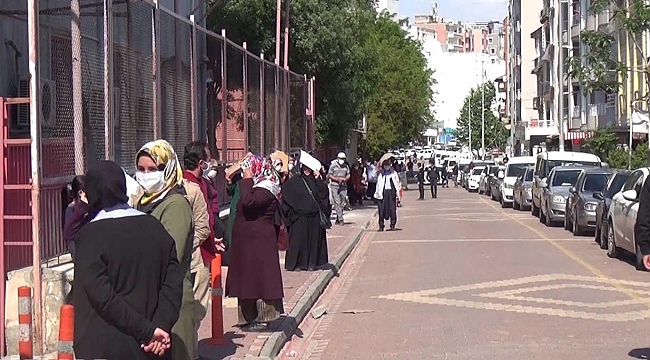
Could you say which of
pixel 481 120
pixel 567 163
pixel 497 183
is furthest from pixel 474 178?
pixel 481 120

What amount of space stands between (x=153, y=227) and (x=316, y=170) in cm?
1157

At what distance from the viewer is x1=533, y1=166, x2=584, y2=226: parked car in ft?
98.5

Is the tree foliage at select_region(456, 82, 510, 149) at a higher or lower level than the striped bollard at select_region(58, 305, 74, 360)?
higher

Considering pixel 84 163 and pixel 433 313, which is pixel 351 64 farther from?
pixel 84 163

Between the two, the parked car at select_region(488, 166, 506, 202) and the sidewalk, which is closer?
the sidewalk

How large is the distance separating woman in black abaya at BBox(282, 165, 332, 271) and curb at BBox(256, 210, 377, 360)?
0.42 metres

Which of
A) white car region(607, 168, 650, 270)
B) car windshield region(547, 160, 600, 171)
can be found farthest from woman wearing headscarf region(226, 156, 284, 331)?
car windshield region(547, 160, 600, 171)

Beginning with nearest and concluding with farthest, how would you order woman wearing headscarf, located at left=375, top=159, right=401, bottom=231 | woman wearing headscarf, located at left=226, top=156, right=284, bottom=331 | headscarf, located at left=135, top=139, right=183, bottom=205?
headscarf, located at left=135, top=139, right=183, bottom=205 → woman wearing headscarf, located at left=226, top=156, right=284, bottom=331 → woman wearing headscarf, located at left=375, top=159, right=401, bottom=231

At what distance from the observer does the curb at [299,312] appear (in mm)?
10578

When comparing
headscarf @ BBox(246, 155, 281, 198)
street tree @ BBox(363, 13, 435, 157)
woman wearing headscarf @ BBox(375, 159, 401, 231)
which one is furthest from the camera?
street tree @ BBox(363, 13, 435, 157)

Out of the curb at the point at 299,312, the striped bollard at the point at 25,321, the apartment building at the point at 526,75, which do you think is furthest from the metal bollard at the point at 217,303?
the apartment building at the point at 526,75

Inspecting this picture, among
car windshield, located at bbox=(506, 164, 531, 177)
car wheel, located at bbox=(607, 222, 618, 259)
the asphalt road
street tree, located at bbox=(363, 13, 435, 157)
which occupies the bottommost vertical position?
the asphalt road

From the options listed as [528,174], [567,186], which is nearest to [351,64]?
[528,174]

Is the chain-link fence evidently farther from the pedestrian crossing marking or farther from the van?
the van
